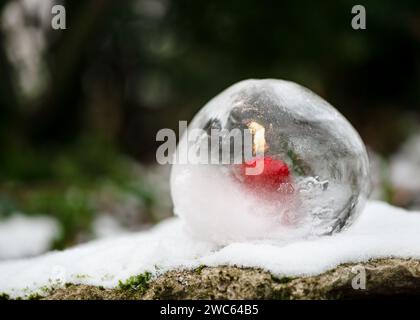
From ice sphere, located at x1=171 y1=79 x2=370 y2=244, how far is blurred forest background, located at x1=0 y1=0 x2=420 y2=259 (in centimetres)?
369

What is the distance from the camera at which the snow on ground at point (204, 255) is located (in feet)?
6.99

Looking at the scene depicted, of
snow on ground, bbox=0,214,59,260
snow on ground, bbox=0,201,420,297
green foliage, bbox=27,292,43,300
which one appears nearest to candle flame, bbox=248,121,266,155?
snow on ground, bbox=0,201,420,297

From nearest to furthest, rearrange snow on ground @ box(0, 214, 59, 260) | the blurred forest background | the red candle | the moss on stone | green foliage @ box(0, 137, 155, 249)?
Result: the moss on stone < the red candle < snow on ground @ box(0, 214, 59, 260) < green foliage @ box(0, 137, 155, 249) < the blurred forest background

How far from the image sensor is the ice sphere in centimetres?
225

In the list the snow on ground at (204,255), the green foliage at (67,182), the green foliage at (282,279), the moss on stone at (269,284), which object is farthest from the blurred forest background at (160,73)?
the green foliage at (282,279)

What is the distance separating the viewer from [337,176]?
2293 mm

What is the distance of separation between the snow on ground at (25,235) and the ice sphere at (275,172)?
2.68 metres

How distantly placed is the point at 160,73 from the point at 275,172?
813cm

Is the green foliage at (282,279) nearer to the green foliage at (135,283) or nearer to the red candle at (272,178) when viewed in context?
the red candle at (272,178)

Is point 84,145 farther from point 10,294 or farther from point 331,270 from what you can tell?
point 331,270

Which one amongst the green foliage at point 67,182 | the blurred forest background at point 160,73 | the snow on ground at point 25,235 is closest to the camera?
the snow on ground at point 25,235

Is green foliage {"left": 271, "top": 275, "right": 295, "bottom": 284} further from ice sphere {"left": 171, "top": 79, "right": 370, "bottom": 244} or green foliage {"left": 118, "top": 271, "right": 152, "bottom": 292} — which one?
green foliage {"left": 118, "top": 271, "right": 152, "bottom": 292}

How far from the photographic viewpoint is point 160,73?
397 inches

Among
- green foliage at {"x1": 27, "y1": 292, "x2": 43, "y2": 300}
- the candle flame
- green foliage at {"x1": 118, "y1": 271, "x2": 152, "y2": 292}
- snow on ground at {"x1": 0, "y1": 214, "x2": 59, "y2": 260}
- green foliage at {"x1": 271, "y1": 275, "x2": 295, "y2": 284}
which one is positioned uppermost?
the candle flame
